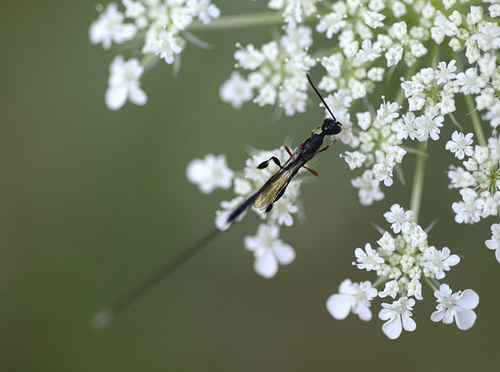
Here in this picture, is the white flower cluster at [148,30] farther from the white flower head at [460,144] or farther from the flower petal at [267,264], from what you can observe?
the white flower head at [460,144]

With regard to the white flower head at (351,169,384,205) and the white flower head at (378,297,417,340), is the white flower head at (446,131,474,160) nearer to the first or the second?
the white flower head at (351,169,384,205)

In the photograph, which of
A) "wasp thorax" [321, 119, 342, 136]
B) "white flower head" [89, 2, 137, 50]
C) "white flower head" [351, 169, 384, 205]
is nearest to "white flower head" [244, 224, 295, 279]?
"white flower head" [351, 169, 384, 205]

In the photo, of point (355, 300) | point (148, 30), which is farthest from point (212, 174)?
point (355, 300)

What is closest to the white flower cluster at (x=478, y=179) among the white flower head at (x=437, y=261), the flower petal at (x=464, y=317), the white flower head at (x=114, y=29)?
the white flower head at (x=437, y=261)

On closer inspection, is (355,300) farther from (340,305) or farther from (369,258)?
(369,258)

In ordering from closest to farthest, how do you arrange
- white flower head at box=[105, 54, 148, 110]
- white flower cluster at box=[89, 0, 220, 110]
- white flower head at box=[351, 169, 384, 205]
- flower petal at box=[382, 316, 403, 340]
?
flower petal at box=[382, 316, 403, 340] → white flower head at box=[351, 169, 384, 205] → white flower cluster at box=[89, 0, 220, 110] → white flower head at box=[105, 54, 148, 110]
